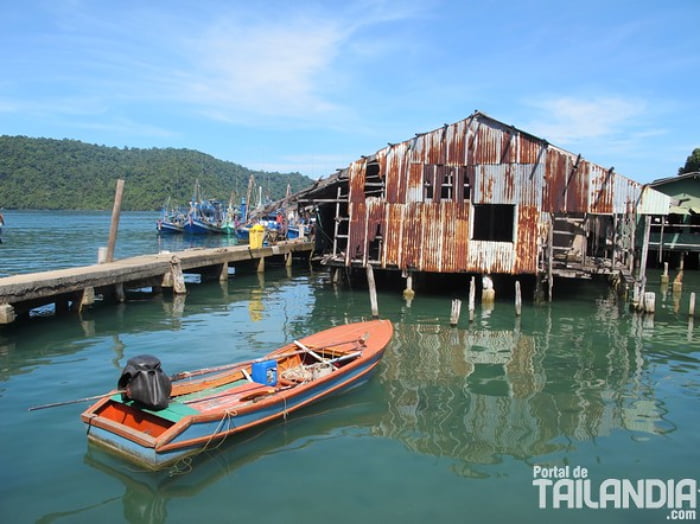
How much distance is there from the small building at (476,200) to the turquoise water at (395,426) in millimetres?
→ 2986

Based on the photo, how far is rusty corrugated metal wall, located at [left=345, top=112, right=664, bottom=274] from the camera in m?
Result: 19.1

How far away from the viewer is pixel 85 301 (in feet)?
55.8

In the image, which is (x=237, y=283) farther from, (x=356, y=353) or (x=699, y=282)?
(x=699, y=282)

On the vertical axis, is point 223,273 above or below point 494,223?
below

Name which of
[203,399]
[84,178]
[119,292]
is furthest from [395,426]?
[84,178]

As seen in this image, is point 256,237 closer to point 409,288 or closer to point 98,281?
point 409,288

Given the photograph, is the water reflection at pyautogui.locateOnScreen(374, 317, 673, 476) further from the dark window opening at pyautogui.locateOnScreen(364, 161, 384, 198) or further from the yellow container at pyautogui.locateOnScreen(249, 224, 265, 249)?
the yellow container at pyautogui.locateOnScreen(249, 224, 265, 249)

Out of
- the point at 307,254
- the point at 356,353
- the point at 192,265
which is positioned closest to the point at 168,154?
the point at 307,254

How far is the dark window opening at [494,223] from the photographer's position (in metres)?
25.7

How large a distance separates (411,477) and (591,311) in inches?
588

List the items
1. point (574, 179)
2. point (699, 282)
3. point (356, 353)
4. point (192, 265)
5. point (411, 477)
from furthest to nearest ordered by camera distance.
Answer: point (699, 282) < point (192, 265) < point (574, 179) < point (356, 353) < point (411, 477)

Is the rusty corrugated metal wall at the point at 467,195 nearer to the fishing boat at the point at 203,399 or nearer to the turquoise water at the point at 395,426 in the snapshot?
the turquoise water at the point at 395,426

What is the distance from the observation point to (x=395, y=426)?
357 inches

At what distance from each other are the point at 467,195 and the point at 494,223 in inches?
258
